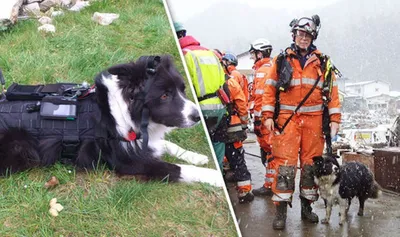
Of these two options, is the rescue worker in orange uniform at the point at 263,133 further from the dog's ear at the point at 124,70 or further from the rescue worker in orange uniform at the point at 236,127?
the dog's ear at the point at 124,70

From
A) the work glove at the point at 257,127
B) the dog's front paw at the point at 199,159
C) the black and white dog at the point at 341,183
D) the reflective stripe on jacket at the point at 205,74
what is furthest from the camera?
the black and white dog at the point at 341,183

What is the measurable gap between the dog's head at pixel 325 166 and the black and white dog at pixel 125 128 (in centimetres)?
93

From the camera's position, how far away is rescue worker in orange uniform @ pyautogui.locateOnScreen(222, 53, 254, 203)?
2227mm

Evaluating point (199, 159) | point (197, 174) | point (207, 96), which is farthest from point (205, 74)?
point (199, 159)

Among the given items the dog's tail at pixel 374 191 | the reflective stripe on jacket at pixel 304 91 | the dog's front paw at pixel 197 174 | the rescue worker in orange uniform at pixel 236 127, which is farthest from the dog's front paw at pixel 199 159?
the dog's tail at pixel 374 191

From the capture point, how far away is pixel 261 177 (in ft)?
13.0

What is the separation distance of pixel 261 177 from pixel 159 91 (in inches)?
56.5

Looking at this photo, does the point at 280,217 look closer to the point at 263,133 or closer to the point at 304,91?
the point at 263,133

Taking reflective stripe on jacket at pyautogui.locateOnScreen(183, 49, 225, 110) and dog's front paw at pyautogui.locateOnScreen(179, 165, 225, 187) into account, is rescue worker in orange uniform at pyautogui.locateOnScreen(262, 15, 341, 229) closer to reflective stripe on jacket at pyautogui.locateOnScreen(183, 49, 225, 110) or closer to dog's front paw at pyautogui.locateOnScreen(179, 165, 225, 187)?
dog's front paw at pyautogui.locateOnScreen(179, 165, 225, 187)

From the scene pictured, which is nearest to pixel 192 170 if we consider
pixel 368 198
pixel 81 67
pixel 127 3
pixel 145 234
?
pixel 145 234

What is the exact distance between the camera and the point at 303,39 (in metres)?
3.18

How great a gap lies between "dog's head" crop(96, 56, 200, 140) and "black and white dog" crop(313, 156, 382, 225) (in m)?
1.18

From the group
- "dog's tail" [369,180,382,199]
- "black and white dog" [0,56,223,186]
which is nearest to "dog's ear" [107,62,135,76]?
"black and white dog" [0,56,223,186]

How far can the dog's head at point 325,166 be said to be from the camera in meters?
3.50
